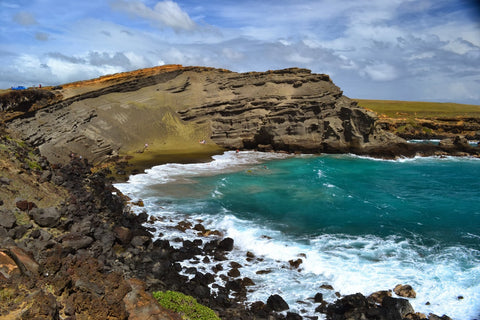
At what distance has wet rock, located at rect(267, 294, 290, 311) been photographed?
13.1 meters

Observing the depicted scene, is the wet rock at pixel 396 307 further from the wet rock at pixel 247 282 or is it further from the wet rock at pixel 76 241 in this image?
the wet rock at pixel 76 241

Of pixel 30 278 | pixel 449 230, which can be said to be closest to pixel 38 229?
pixel 30 278

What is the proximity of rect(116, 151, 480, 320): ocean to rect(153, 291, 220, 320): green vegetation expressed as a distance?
3.74m

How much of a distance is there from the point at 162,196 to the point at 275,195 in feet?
31.1

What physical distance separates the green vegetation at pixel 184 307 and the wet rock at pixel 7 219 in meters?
6.61

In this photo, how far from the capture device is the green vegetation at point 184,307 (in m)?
10.3

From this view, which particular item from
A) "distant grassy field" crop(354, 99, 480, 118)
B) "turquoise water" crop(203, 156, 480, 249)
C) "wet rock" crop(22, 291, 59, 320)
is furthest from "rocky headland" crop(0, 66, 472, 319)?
"distant grassy field" crop(354, 99, 480, 118)

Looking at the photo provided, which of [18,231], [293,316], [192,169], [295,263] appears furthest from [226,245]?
[192,169]

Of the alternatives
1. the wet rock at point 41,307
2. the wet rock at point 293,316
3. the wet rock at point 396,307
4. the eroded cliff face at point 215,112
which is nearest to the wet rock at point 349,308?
the wet rock at point 396,307

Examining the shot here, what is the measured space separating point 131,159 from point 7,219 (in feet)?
89.9

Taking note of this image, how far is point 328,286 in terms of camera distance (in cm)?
1482

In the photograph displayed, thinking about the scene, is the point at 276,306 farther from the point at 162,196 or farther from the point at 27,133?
the point at 27,133

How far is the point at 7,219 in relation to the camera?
512 inches

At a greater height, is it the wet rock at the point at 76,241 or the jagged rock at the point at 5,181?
the jagged rock at the point at 5,181
